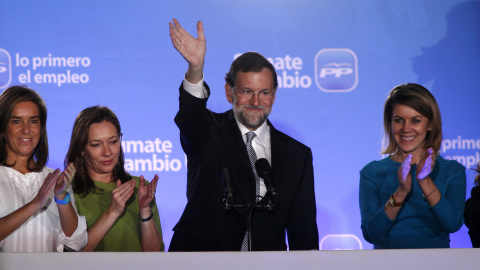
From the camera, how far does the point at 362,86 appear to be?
14.1ft

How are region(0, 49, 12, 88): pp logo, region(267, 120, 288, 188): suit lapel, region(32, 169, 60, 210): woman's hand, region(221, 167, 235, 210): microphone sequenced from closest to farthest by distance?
1. region(221, 167, 235, 210): microphone
2. region(32, 169, 60, 210): woman's hand
3. region(267, 120, 288, 188): suit lapel
4. region(0, 49, 12, 88): pp logo

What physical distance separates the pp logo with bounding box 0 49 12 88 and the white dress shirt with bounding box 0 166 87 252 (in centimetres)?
125

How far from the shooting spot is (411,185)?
3227 mm

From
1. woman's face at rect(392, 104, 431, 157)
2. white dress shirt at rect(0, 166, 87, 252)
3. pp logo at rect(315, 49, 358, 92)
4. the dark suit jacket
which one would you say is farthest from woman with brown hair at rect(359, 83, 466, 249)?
white dress shirt at rect(0, 166, 87, 252)

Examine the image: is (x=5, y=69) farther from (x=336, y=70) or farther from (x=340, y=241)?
(x=340, y=241)

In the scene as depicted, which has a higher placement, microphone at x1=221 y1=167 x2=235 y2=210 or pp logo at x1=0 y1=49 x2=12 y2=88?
pp logo at x1=0 y1=49 x2=12 y2=88

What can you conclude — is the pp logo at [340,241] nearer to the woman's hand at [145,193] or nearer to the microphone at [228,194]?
the woman's hand at [145,193]

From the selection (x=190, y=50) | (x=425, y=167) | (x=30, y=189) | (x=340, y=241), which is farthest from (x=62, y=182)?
(x=340, y=241)

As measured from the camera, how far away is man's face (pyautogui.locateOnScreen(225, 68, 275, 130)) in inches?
130

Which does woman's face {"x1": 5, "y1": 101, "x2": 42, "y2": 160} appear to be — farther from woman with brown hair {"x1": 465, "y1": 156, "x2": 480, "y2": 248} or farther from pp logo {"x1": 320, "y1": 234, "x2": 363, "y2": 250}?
woman with brown hair {"x1": 465, "y1": 156, "x2": 480, "y2": 248}

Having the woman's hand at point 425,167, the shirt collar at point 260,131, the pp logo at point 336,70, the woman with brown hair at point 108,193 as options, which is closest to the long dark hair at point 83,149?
the woman with brown hair at point 108,193

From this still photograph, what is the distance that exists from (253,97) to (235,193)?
567mm

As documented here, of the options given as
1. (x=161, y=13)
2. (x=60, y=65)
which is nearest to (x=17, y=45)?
(x=60, y=65)

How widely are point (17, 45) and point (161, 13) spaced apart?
101 centimetres
